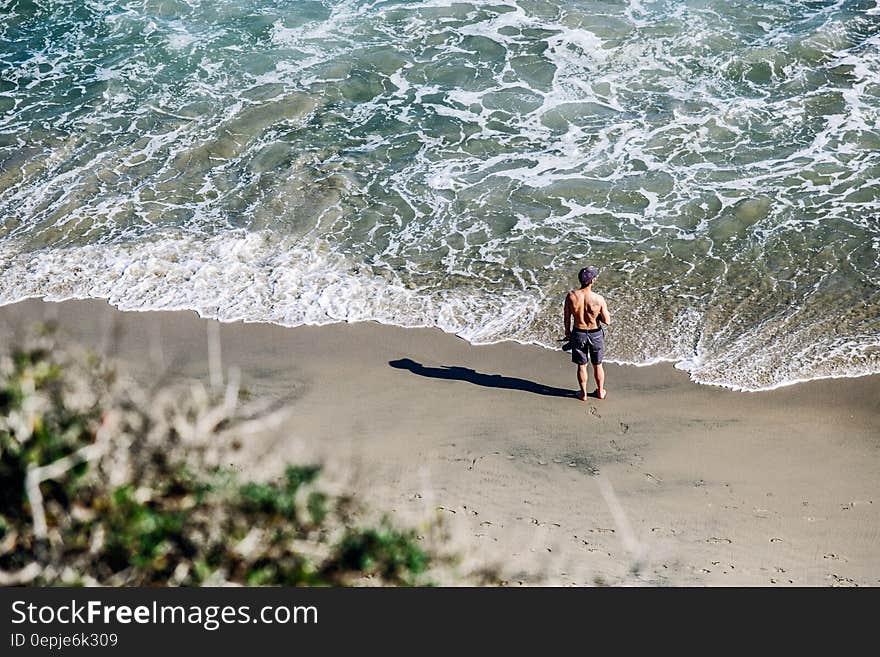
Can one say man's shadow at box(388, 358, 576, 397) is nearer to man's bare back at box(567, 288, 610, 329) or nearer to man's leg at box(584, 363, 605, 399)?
man's leg at box(584, 363, 605, 399)

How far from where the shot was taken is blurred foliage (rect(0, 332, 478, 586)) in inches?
164

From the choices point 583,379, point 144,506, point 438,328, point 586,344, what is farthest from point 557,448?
point 144,506

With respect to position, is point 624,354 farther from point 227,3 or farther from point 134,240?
point 227,3

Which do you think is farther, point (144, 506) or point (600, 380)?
point (600, 380)

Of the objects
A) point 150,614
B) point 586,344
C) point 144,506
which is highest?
point 144,506

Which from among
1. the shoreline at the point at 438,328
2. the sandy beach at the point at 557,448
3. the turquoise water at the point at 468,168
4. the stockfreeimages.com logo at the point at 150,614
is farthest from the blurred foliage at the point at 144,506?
the turquoise water at the point at 468,168

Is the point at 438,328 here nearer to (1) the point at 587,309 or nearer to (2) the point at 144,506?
(1) the point at 587,309

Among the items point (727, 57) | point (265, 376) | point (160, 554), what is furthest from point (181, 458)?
point (727, 57)

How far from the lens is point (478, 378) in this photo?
8.28m

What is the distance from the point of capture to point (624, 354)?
856 cm

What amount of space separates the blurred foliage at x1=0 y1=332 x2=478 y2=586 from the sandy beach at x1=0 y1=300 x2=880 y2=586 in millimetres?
633

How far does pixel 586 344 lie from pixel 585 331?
13cm

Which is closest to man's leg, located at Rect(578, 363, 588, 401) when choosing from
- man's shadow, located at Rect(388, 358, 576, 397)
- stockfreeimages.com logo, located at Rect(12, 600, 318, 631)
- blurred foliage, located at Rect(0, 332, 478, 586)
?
man's shadow, located at Rect(388, 358, 576, 397)

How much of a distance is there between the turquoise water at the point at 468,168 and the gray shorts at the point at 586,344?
0.67 m
